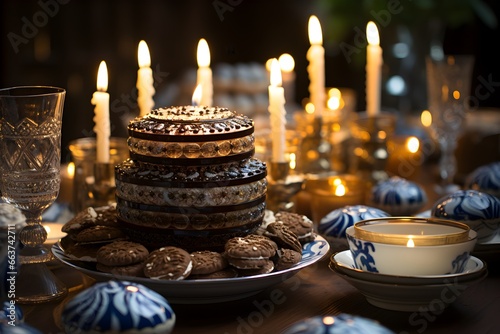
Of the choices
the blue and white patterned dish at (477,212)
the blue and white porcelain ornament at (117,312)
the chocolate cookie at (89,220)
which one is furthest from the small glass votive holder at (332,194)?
the blue and white porcelain ornament at (117,312)

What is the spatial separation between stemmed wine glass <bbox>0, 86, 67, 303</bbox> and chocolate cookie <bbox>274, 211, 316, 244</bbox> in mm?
382

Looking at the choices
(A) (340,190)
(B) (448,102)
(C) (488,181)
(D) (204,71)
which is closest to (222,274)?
(A) (340,190)

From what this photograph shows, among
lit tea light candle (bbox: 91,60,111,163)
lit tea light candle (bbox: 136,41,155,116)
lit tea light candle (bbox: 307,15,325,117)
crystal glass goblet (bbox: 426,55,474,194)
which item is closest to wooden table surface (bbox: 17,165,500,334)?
lit tea light candle (bbox: 91,60,111,163)

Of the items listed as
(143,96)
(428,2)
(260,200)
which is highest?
(428,2)

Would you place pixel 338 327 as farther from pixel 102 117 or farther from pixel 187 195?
pixel 102 117

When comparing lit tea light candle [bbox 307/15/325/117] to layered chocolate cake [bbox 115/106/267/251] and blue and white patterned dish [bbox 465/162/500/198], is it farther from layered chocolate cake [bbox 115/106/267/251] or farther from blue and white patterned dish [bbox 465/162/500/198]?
layered chocolate cake [bbox 115/106/267/251]

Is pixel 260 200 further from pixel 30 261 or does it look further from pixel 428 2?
pixel 428 2

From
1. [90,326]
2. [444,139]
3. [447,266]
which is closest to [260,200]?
[447,266]

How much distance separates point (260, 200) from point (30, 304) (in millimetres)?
393

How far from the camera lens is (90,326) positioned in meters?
0.98

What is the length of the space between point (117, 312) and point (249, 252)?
271 millimetres

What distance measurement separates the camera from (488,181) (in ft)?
5.89

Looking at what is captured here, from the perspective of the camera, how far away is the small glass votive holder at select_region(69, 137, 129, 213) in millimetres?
1645

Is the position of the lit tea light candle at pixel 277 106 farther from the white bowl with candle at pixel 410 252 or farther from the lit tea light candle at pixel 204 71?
the white bowl with candle at pixel 410 252
